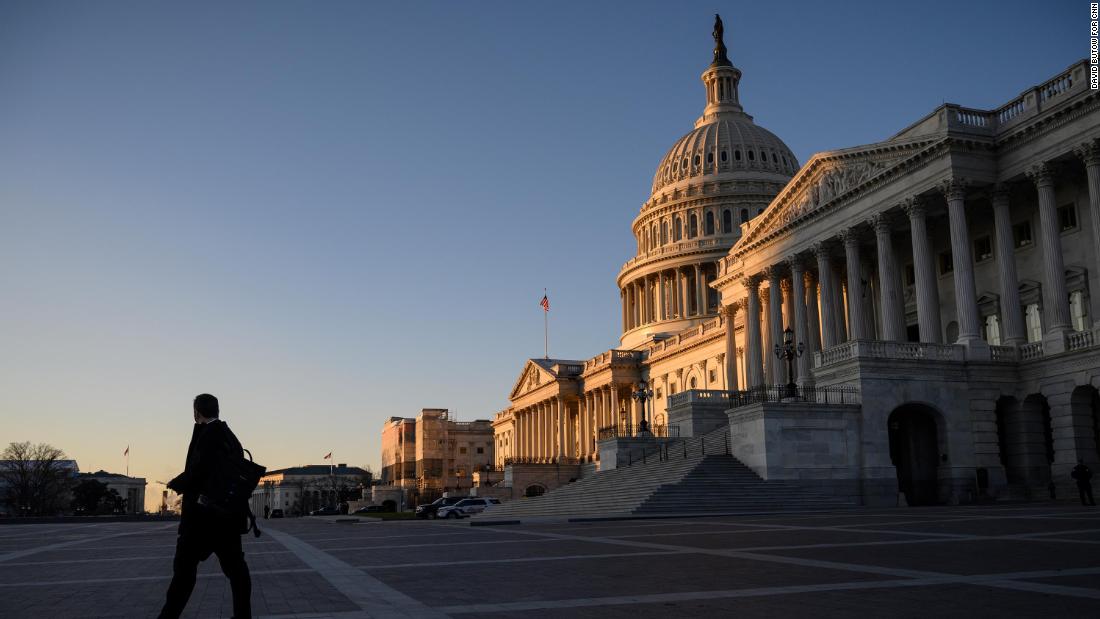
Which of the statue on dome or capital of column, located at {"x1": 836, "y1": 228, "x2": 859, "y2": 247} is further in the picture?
the statue on dome

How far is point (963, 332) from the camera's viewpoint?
48.4 metres

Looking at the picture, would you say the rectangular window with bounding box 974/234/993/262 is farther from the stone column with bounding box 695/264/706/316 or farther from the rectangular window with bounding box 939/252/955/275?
the stone column with bounding box 695/264/706/316

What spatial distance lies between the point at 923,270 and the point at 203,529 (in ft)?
156

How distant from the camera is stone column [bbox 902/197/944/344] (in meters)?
50.5

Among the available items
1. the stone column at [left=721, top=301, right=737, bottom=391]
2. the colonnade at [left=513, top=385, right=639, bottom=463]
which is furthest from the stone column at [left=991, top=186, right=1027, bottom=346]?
the colonnade at [left=513, top=385, right=639, bottom=463]

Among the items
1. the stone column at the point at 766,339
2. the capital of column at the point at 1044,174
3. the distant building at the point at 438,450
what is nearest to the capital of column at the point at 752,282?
the stone column at the point at 766,339

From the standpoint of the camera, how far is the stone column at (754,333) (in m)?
66.9

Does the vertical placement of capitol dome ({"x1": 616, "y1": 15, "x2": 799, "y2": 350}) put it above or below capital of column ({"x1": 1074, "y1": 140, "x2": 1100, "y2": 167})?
above

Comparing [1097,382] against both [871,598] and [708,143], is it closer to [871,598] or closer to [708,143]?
[871,598]

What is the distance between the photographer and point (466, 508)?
64062 millimetres

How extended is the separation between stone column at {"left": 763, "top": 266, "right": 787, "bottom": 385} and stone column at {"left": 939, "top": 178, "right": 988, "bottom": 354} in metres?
15.3

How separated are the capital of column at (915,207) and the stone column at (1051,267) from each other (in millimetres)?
5395

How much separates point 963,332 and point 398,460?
13345cm

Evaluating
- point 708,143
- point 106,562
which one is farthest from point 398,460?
point 106,562
